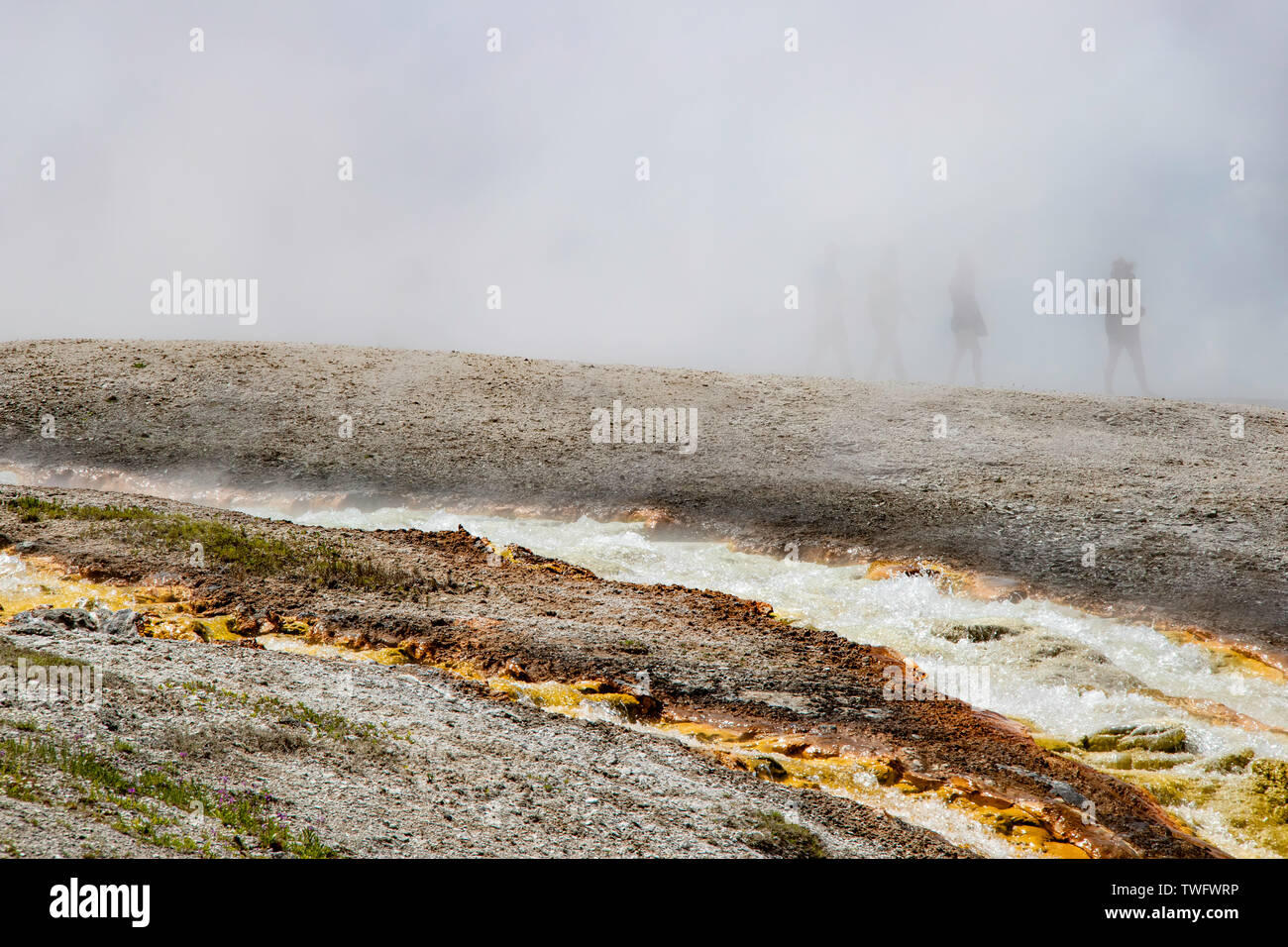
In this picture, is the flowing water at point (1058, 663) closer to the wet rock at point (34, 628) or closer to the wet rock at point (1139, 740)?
the wet rock at point (1139, 740)

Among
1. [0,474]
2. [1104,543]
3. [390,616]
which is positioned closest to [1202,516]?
[1104,543]

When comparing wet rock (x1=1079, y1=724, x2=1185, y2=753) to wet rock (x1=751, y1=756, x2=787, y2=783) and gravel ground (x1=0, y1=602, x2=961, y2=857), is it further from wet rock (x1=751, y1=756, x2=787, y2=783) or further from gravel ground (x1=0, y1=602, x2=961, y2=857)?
wet rock (x1=751, y1=756, x2=787, y2=783)

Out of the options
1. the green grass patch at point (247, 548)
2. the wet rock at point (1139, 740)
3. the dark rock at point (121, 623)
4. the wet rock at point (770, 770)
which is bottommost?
the wet rock at point (1139, 740)

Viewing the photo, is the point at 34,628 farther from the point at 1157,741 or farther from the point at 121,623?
the point at 1157,741

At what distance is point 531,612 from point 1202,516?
14.8 m

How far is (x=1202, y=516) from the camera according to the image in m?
19.4

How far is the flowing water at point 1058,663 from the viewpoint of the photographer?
11.2m

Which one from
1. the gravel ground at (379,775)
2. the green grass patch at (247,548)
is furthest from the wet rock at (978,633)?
the green grass patch at (247,548)

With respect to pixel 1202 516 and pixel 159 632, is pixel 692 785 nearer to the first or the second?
pixel 159 632

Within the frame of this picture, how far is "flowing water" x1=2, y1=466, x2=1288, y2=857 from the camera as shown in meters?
11.2

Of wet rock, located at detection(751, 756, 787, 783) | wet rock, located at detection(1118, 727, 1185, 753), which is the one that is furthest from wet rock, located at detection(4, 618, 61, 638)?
wet rock, located at detection(1118, 727, 1185, 753)

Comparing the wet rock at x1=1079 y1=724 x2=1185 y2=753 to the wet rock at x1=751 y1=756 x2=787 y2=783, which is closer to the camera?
the wet rock at x1=751 y1=756 x2=787 y2=783

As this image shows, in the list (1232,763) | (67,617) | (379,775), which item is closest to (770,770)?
(379,775)

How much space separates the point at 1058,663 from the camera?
1425 cm
